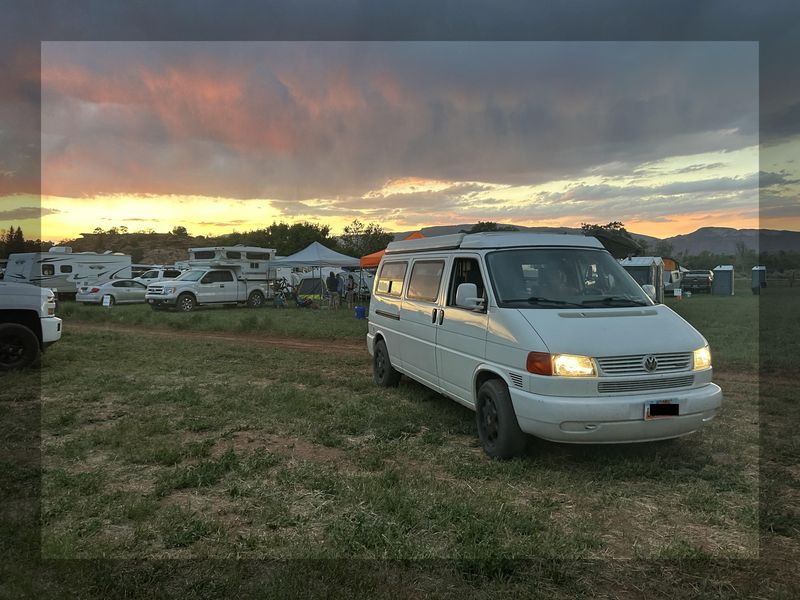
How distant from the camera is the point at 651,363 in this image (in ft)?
15.0

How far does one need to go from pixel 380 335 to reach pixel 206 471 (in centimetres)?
401

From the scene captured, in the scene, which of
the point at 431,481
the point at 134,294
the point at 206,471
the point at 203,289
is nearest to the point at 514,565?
the point at 431,481

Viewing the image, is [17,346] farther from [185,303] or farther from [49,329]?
[185,303]

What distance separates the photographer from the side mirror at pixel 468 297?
5426 mm

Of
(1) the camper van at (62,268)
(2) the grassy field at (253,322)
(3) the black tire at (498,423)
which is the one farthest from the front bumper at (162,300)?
(3) the black tire at (498,423)

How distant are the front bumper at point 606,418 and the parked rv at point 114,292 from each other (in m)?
25.3

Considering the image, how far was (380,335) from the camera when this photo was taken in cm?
835

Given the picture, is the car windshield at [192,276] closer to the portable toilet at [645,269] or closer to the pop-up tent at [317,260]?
the pop-up tent at [317,260]

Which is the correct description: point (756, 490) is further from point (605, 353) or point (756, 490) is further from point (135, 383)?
point (135, 383)

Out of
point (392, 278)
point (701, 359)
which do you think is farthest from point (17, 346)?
point (701, 359)

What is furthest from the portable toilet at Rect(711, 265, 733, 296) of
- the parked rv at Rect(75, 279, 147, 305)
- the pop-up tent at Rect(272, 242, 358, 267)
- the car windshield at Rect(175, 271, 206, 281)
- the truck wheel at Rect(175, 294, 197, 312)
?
the parked rv at Rect(75, 279, 147, 305)

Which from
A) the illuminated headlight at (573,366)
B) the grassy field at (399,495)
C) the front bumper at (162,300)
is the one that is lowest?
the grassy field at (399,495)

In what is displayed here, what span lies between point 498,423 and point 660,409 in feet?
4.39

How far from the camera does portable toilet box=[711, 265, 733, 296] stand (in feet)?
126
